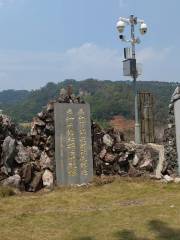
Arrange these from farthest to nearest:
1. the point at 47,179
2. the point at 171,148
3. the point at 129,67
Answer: the point at 129,67
the point at 171,148
the point at 47,179

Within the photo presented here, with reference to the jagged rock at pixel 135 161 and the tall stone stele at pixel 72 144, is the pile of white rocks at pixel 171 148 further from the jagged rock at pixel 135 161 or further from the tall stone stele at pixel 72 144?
the tall stone stele at pixel 72 144

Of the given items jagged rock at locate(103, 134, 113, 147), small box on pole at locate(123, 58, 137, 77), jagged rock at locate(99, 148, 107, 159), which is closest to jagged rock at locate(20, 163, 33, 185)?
jagged rock at locate(99, 148, 107, 159)

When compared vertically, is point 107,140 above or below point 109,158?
above

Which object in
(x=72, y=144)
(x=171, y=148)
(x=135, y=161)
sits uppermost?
(x=72, y=144)

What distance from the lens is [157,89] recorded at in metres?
59.3

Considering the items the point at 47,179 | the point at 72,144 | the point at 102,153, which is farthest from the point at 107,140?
the point at 47,179

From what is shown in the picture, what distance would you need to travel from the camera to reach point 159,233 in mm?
8086

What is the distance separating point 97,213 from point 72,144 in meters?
4.30

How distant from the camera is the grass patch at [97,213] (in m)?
8.18

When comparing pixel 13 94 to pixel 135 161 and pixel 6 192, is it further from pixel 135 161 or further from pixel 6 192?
pixel 6 192

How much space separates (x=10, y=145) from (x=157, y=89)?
155 feet

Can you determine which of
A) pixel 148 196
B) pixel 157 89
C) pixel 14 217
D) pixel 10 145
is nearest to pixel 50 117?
pixel 10 145

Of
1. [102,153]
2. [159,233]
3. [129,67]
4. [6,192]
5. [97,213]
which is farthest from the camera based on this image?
[129,67]

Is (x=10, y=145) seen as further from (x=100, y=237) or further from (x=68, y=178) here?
(x=100, y=237)
